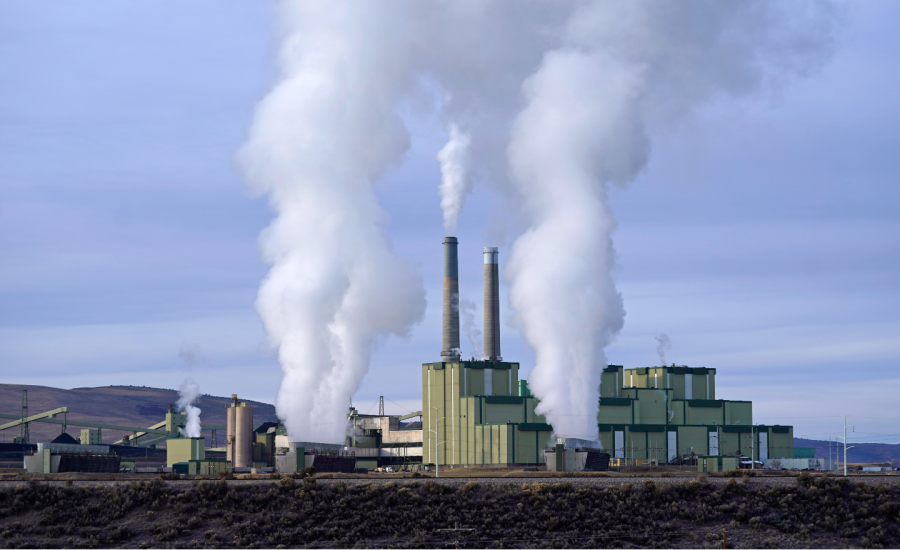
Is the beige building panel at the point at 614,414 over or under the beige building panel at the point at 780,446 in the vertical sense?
over

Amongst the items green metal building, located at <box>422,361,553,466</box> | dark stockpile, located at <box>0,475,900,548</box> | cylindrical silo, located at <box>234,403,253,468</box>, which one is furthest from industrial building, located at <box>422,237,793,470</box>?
dark stockpile, located at <box>0,475,900,548</box>

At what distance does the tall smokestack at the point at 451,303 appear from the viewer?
4860 inches

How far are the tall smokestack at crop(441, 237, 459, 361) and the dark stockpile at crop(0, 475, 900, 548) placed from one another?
72.6 meters

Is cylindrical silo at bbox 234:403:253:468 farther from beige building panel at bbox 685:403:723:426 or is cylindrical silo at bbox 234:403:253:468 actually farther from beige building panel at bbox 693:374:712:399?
beige building panel at bbox 693:374:712:399

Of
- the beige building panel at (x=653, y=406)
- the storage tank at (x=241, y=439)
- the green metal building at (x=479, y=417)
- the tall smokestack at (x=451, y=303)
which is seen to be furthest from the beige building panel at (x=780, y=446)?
the storage tank at (x=241, y=439)

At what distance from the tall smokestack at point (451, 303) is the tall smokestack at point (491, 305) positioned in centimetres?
438

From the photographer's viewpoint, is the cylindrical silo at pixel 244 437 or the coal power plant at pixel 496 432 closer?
the coal power plant at pixel 496 432

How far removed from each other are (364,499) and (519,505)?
713 cm

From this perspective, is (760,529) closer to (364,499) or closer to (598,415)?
(364,499)

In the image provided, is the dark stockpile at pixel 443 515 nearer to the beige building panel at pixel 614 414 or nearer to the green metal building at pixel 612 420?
the green metal building at pixel 612 420

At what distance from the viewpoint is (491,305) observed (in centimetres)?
12688

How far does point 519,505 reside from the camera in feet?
155

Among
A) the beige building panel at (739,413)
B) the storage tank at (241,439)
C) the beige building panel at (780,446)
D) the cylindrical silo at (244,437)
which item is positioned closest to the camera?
the storage tank at (241,439)

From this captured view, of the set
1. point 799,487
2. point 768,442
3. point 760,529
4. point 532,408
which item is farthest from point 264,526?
point 768,442
